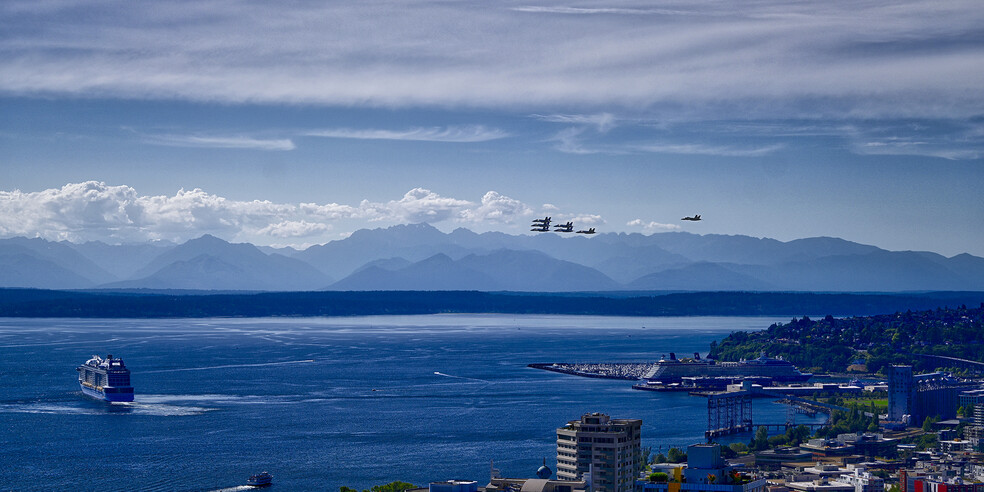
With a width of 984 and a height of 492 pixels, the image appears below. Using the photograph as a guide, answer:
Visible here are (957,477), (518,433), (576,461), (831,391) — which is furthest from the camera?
(831,391)

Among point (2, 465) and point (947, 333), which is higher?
point (947, 333)

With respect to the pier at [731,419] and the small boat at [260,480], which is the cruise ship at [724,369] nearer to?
the pier at [731,419]

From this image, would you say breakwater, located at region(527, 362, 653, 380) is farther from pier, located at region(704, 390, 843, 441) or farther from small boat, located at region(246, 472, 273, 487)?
small boat, located at region(246, 472, 273, 487)

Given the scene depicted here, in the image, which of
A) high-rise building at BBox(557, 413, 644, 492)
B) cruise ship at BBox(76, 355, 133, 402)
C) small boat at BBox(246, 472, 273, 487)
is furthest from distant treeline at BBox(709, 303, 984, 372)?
high-rise building at BBox(557, 413, 644, 492)

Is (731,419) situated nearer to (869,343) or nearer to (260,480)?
(260,480)

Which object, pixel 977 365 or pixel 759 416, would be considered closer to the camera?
pixel 759 416

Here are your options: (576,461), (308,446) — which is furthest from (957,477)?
(308,446)

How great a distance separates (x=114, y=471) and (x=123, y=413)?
18.0m

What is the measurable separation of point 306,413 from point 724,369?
3414 cm

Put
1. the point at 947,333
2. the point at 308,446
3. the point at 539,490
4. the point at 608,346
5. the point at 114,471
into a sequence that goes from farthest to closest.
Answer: the point at 608,346, the point at 947,333, the point at 308,446, the point at 114,471, the point at 539,490

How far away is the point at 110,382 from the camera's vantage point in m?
64.5

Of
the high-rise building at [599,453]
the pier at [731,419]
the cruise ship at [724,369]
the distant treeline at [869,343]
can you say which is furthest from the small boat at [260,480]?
the distant treeline at [869,343]

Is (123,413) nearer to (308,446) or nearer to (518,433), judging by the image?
(308,446)

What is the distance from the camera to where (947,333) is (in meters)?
102
